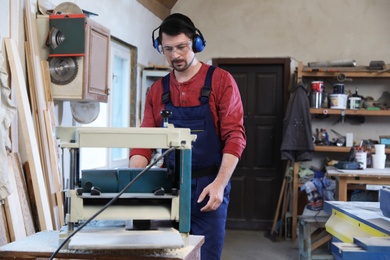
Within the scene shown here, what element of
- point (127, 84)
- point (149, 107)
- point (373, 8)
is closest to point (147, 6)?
point (127, 84)

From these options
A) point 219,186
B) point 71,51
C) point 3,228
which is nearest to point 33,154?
point 3,228

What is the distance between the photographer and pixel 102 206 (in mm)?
1538

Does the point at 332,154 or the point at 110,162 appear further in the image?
the point at 332,154

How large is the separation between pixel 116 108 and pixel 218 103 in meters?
2.83

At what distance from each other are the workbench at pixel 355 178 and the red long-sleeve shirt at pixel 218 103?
8.22ft

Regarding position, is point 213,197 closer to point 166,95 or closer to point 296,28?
point 166,95

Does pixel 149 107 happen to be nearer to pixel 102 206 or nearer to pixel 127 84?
pixel 102 206

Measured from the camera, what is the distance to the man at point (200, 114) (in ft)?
6.72

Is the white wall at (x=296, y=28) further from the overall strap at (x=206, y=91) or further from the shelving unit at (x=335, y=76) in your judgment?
the overall strap at (x=206, y=91)

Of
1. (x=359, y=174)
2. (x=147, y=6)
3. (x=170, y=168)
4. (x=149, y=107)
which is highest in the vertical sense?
(x=147, y=6)

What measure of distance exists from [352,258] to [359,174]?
316 cm

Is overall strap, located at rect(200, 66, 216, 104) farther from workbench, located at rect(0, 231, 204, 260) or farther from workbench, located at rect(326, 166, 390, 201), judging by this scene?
workbench, located at rect(326, 166, 390, 201)

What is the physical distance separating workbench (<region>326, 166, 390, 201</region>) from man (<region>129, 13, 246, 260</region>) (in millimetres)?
2518

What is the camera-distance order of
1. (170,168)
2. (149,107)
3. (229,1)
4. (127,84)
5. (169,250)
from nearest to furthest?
(169,250)
(170,168)
(149,107)
(127,84)
(229,1)
